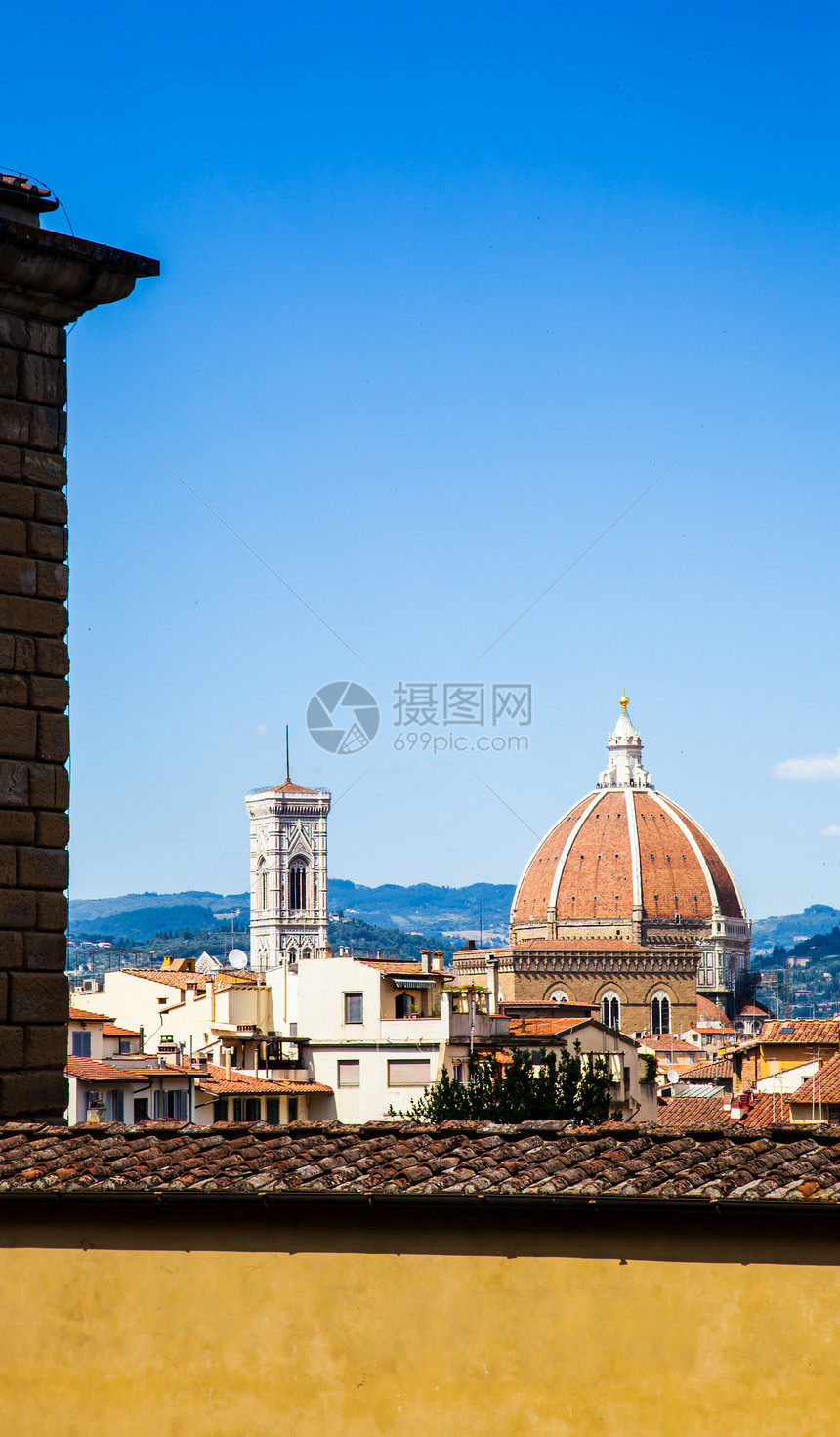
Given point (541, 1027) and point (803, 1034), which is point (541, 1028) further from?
point (803, 1034)

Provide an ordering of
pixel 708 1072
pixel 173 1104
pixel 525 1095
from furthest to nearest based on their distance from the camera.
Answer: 1. pixel 708 1072
2. pixel 525 1095
3. pixel 173 1104

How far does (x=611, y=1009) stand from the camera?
9669 cm

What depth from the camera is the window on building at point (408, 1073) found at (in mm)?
39062

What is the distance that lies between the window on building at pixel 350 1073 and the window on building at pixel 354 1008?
1020 millimetres

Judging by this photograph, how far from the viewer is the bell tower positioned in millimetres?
157875

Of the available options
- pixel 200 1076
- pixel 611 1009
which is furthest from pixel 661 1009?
pixel 200 1076

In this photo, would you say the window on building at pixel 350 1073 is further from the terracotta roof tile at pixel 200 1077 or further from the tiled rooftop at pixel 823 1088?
the tiled rooftop at pixel 823 1088

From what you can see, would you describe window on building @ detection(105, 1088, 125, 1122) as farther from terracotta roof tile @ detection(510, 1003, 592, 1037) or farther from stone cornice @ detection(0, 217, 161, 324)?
stone cornice @ detection(0, 217, 161, 324)

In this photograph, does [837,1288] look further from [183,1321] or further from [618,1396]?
[183,1321]

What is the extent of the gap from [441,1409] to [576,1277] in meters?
0.58

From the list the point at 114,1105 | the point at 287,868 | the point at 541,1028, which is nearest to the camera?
the point at 114,1105

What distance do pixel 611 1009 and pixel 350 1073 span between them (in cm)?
5834

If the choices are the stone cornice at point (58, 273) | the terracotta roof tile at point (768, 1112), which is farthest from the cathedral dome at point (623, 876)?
the stone cornice at point (58, 273)

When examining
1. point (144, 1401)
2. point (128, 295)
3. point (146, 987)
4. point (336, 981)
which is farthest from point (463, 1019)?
point (144, 1401)
